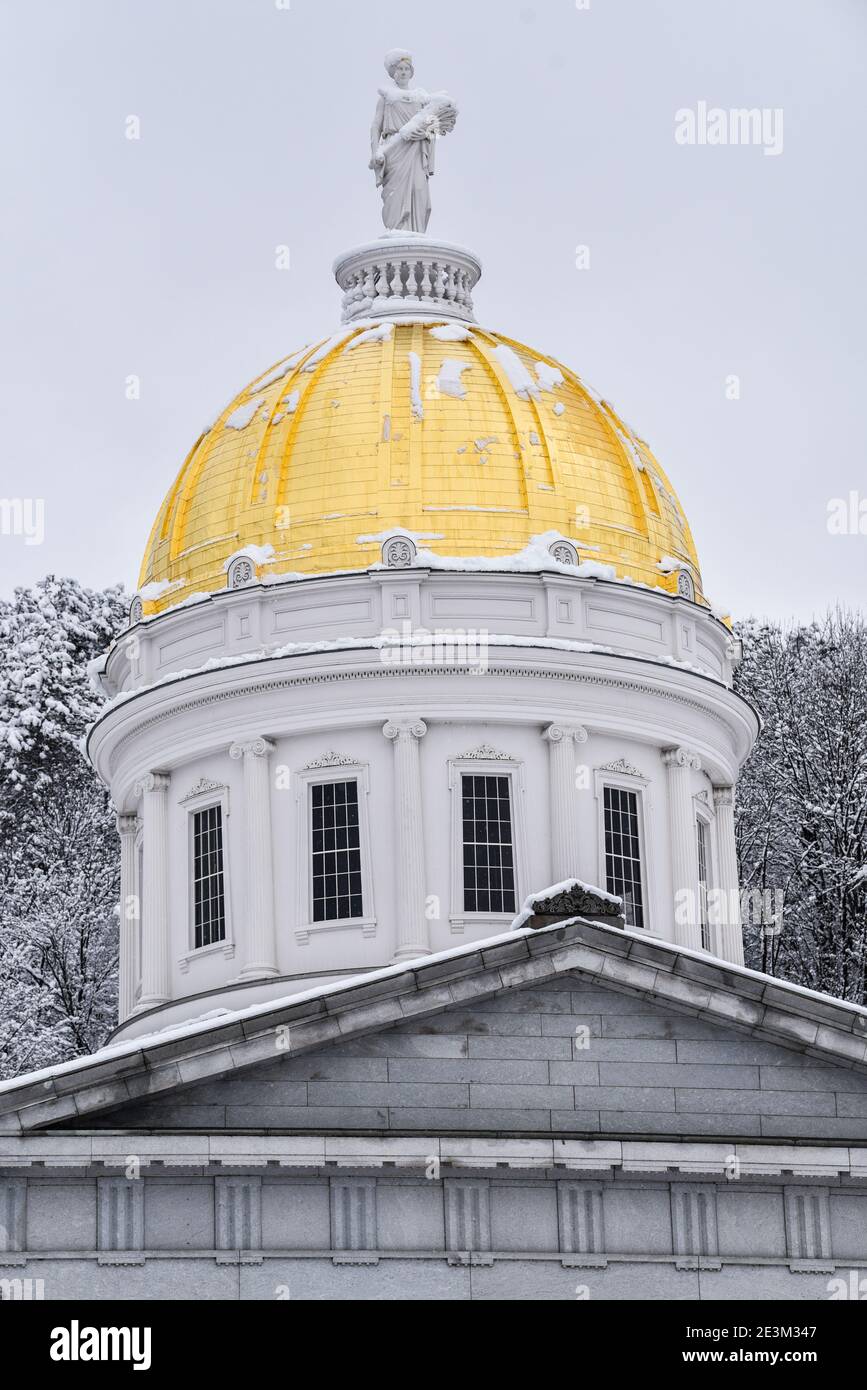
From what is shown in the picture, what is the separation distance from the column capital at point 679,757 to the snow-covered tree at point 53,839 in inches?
728

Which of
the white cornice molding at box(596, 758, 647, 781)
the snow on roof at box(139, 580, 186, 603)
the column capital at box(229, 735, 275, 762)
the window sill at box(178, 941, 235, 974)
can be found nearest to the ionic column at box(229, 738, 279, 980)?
the column capital at box(229, 735, 275, 762)

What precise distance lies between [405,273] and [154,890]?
13466mm

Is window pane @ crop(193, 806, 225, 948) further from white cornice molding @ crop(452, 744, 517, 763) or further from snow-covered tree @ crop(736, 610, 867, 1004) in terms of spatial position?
snow-covered tree @ crop(736, 610, 867, 1004)

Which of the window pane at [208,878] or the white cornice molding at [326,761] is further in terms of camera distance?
the window pane at [208,878]

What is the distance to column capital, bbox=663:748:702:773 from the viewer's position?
55125 mm

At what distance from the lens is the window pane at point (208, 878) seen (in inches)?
2125

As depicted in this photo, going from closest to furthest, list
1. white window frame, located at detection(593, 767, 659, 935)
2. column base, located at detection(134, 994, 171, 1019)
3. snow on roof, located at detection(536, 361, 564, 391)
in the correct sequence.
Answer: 1. white window frame, located at detection(593, 767, 659, 935)
2. column base, located at detection(134, 994, 171, 1019)
3. snow on roof, located at detection(536, 361, 564, 391)

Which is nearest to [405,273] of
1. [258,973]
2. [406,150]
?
[406,150]

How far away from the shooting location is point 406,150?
61.0 metres

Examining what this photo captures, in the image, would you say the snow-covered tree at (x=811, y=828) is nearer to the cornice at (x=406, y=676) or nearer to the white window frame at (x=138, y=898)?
the cornice at (x=406, y=676)

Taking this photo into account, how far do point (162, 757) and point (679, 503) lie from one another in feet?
36.0

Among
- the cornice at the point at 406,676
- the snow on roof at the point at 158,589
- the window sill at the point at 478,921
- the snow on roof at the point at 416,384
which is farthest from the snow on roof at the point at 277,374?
the window sill at the point at 478,921

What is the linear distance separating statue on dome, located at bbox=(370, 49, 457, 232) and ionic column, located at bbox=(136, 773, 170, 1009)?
1277cm

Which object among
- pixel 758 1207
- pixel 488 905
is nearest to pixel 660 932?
pixel 488 905
